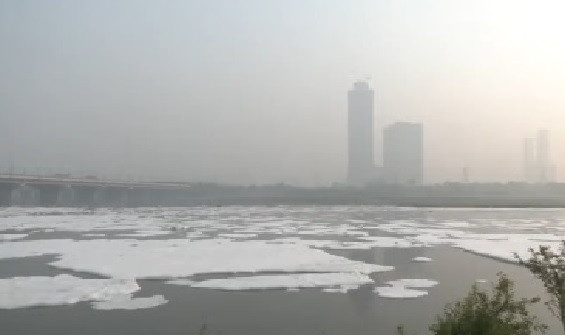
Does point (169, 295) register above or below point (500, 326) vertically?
below

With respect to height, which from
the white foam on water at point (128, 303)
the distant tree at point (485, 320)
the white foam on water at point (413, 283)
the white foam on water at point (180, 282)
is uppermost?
the distant tree at point (485, 320)

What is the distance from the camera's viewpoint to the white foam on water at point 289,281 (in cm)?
1378

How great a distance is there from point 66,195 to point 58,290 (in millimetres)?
94651

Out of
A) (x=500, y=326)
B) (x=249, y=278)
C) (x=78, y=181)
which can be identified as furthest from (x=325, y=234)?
(x=78, y=181)

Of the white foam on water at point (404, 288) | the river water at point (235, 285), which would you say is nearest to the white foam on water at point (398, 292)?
the white foam on water at point (404, 288)

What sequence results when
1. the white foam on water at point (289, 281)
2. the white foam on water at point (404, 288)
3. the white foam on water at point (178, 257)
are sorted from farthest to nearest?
the white foam on water at point (178, 257) → the white foam on water at point (289, 281) → the white foam on water at point (404, 288)

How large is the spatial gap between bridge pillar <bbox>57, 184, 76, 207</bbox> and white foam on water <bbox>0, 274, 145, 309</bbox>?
8978 cm

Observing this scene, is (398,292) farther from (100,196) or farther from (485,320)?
(100,196)

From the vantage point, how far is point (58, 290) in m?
12.8

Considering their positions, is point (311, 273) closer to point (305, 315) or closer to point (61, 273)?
point (305, 315)

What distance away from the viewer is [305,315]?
10.8m

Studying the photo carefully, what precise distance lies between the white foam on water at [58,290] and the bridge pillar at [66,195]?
89.8m

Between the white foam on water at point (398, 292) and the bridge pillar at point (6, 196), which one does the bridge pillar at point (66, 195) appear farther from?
the white foam on water at point (398, 292)

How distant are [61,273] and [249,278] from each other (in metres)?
5.74
